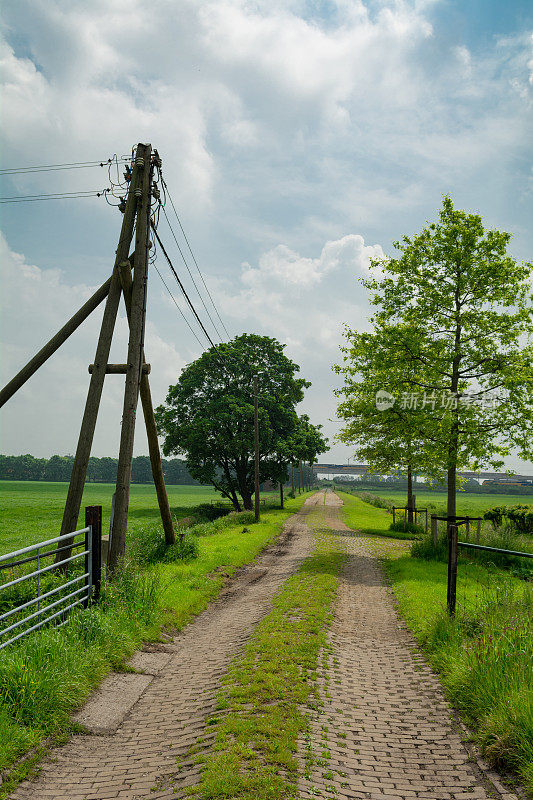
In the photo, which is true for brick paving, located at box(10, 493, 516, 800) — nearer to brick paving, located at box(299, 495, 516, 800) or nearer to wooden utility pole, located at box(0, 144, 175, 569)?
brick paving, located at box(299, 495, 516, 800)

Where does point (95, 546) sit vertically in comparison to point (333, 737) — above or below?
above

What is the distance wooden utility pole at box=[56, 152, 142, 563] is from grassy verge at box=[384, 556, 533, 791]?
6.41 m

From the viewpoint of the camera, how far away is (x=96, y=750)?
175 inches

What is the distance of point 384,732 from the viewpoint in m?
4.80

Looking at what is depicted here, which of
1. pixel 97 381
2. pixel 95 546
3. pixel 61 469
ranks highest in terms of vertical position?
pixel 97 381

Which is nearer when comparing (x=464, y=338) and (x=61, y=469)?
(x=464, y=338)

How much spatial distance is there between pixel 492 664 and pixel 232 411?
91.7 ft

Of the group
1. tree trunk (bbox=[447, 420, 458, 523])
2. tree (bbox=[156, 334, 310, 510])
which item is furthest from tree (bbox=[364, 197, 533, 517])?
tree (bbox=[156, 334, 310, 510])

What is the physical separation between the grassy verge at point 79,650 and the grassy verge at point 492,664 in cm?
393

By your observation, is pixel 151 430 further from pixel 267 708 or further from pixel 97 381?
pixel 267 708

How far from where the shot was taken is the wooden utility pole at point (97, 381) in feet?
30.9

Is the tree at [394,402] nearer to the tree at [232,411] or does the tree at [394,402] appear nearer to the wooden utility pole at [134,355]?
the wooden utility pole at [134,355]

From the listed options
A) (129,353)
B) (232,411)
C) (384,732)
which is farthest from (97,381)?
(232,411)

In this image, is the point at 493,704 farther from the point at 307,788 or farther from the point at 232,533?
the point at 232,533
